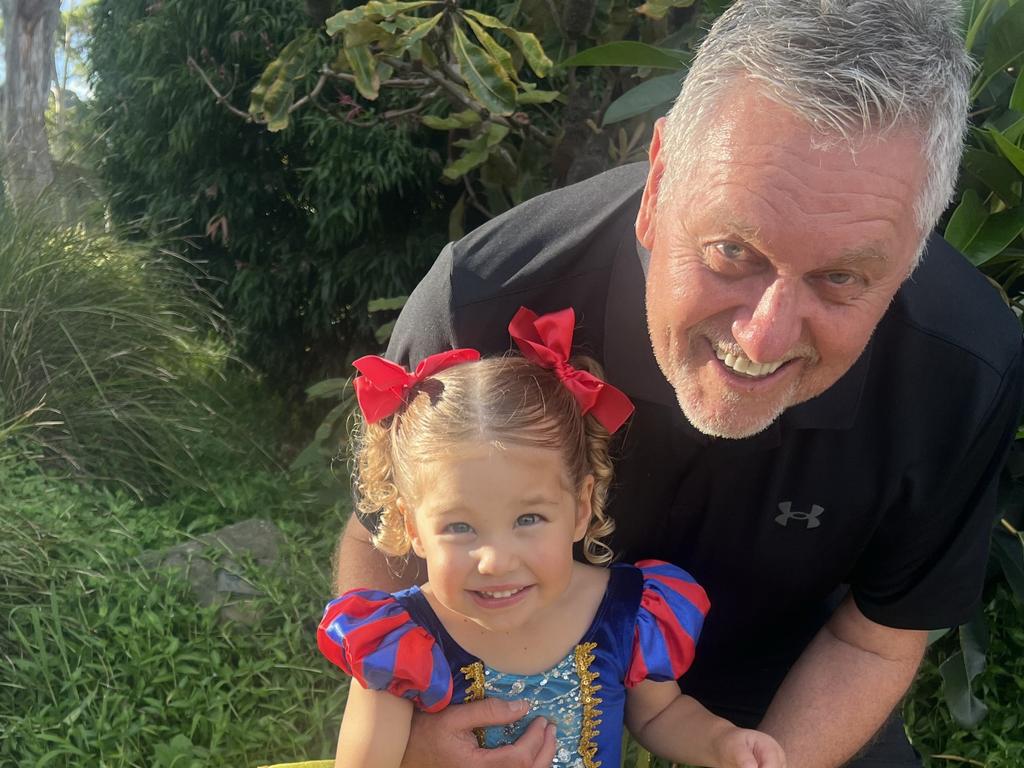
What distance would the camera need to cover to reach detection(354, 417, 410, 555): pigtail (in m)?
1.92

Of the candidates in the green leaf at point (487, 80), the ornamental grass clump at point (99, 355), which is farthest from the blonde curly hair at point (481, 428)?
the ornamental grass clump at point (99, 355)

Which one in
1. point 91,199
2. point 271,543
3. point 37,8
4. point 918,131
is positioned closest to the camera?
point 918,131

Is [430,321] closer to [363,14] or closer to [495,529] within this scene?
[495,529]

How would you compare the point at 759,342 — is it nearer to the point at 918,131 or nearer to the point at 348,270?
the point at 918,131

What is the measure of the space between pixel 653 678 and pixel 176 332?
3.14 m

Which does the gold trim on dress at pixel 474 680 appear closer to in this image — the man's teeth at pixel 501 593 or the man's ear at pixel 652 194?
the man's teeth at pixel 501 593

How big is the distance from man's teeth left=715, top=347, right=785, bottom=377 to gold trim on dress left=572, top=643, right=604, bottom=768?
1.78 feet

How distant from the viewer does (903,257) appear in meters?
1.61

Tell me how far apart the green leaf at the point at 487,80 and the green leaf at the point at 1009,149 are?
118 centimetres

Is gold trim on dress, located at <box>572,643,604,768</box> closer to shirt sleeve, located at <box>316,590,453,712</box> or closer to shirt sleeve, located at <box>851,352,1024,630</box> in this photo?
shirt sleeve, located at <box>316,590,453,712</box>

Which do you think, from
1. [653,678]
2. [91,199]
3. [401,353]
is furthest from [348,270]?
[653,678]

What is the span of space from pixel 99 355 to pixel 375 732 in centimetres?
283

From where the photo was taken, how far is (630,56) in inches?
110

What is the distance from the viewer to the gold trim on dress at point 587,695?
188cm
